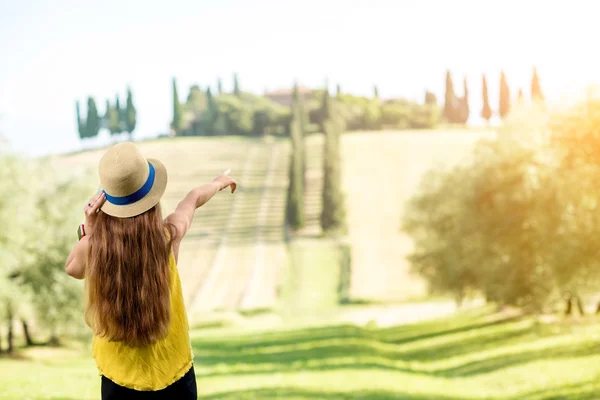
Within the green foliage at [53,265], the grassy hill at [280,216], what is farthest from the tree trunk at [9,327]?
the grassy hill at [280,216]

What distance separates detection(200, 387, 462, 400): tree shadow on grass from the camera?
14648mm

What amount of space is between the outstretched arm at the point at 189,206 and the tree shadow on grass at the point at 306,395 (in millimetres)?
10407

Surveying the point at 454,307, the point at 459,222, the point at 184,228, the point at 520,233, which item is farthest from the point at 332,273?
the point at 184,228

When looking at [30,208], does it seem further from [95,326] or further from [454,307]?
[454,307]

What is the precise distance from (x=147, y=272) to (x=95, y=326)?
1.27 ft

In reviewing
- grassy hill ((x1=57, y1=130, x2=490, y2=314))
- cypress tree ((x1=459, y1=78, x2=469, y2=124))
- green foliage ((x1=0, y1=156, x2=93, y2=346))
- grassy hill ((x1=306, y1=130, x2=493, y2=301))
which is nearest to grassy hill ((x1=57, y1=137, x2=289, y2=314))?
grassy hill ((x1=57, y1=130, x2=490, y2=314))

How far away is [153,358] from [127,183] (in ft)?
2.85

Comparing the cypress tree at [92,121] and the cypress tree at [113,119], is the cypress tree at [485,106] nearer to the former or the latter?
the cypress tree at [113,119]

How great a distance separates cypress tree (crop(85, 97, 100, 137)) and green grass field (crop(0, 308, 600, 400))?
214 ft

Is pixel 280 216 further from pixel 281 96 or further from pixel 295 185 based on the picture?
pixel 281 96

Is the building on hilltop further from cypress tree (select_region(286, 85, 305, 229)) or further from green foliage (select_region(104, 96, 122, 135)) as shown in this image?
cypress tree (select_region(286, 85, 305, 229))

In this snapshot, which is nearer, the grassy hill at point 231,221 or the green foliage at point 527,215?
the green foliage at point 527,215

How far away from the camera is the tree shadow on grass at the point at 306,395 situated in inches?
577

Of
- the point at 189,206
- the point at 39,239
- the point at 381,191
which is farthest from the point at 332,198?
the point at 189,206
